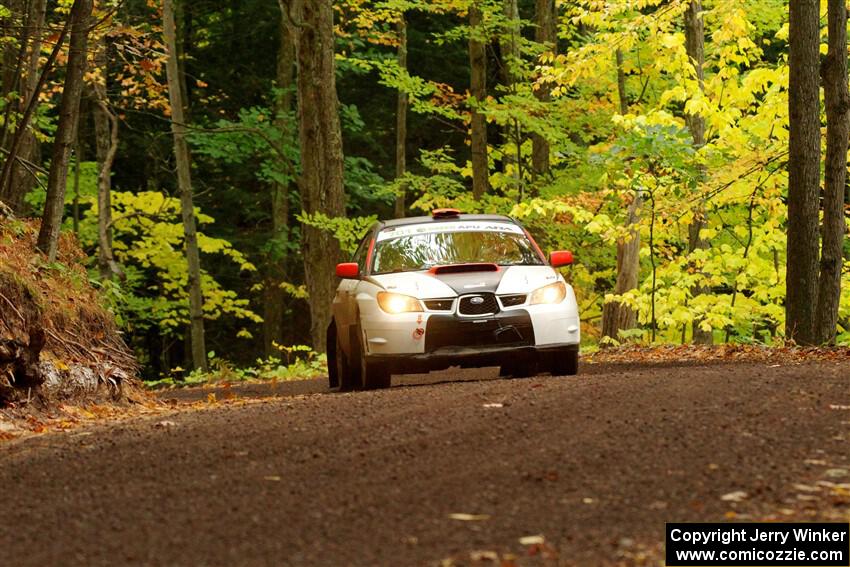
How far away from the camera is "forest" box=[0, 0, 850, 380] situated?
1406 centimetres

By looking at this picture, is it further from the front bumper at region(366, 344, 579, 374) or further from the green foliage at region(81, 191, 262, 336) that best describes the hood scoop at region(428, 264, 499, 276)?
the green foliage at region(81, 191, 262, 336)

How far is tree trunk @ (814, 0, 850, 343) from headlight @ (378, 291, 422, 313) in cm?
522

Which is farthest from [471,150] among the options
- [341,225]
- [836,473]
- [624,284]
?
[836,473]

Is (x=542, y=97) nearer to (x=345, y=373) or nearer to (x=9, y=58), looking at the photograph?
(x=9, y=58)

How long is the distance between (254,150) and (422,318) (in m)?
19.9

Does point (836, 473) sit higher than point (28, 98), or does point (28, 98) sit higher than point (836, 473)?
point (28, 98)

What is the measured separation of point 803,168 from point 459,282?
4.70m

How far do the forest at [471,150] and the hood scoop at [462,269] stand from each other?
3.92 metres

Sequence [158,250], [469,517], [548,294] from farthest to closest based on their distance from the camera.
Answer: [158,250]
[548,294]
[469,517]

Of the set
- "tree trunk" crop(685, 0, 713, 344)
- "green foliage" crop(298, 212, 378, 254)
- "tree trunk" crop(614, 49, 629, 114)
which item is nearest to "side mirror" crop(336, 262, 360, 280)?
"green foliage" crop(298, 212, 378, 254)

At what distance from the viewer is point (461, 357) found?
11.7m

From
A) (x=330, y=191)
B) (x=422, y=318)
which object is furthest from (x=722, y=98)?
(x=422, y=318)

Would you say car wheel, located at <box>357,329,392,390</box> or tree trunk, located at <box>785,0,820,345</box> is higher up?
tree trunk, located at <box>785,0,820,345</box>

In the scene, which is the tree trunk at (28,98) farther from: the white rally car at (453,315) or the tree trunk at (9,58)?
the white rally car at (453,315)
